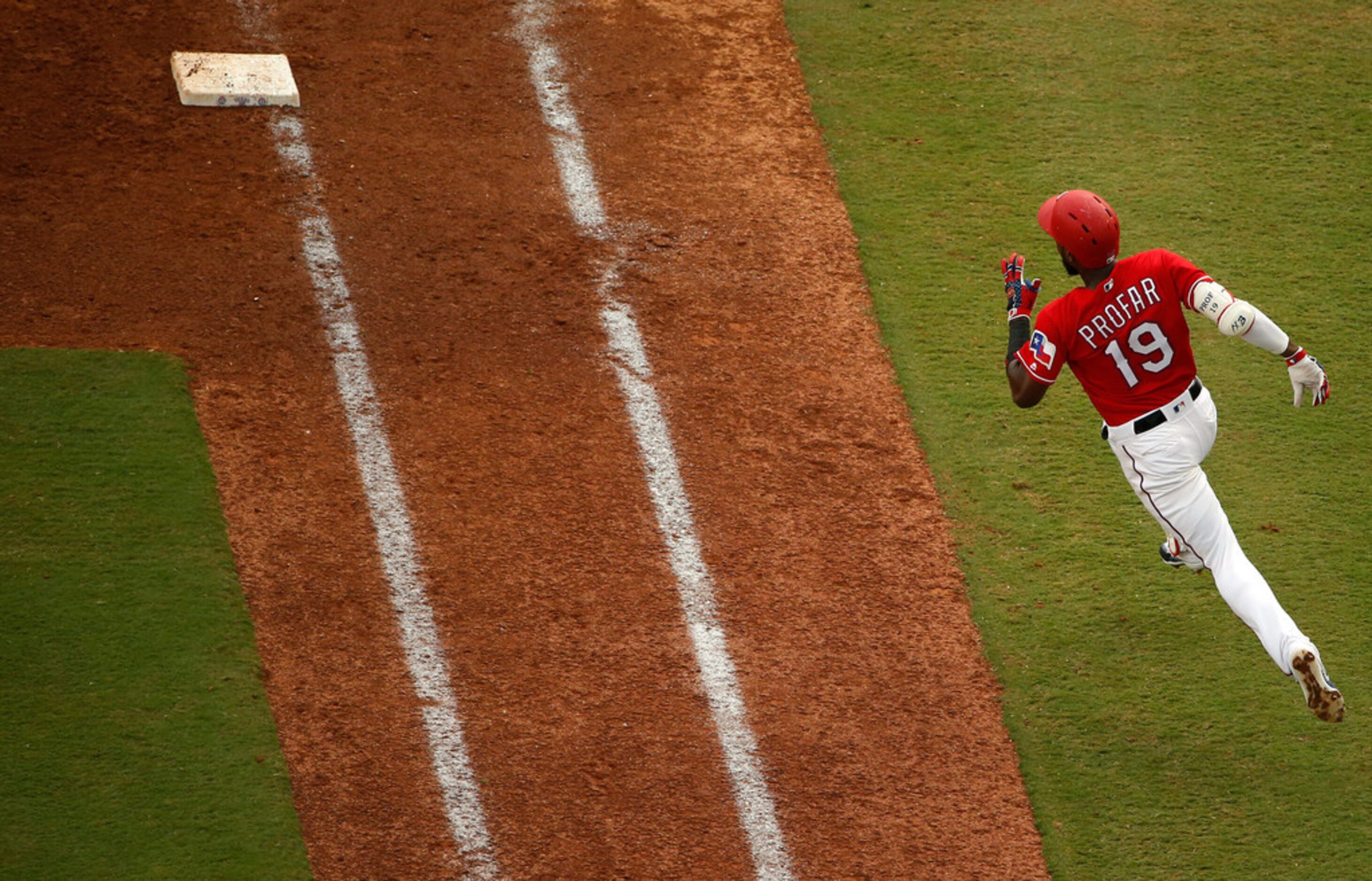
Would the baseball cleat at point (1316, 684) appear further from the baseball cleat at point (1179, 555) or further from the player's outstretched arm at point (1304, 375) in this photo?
the player's outstretched arm at point (1304, 375)

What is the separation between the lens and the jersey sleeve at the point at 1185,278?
5820 mm

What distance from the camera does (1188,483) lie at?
234 inches

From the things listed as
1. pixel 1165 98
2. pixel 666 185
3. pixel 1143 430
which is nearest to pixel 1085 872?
pixel 1143 430

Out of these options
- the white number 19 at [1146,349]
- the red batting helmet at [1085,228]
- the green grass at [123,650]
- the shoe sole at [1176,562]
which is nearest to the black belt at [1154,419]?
the white number 19 at [1146,349]

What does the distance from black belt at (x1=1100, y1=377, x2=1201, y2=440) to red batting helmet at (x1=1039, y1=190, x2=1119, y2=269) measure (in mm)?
598

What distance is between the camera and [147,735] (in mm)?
5805

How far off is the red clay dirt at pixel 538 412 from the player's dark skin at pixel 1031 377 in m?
1.10

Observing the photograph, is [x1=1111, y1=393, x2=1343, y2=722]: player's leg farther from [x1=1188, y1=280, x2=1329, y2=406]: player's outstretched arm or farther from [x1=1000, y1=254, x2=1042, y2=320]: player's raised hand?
[x1=1000, y1=254, x2=1042, y2=320]: player's raised hand

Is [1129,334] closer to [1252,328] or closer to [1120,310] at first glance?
[1120,310]

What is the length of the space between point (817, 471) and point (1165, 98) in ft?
13.4

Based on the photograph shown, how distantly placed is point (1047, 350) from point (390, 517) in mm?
2977

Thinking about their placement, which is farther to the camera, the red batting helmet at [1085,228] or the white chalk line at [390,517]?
the red batting helmet at [1085,228]

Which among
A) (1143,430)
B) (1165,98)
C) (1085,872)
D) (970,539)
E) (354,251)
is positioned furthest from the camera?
(1165,98)

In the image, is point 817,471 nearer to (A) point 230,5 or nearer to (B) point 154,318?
(B) point 154,318
